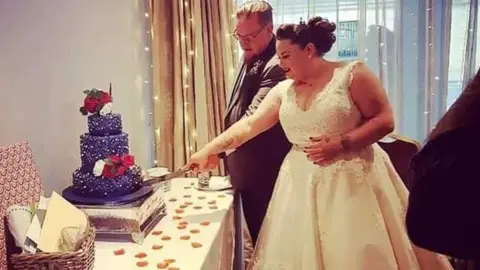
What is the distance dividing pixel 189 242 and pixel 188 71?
1352mm

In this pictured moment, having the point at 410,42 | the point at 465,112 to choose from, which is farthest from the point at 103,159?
the point at 410,42

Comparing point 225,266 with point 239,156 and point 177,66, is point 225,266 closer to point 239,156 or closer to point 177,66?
point 239,156

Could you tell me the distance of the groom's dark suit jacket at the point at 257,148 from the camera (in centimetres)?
189

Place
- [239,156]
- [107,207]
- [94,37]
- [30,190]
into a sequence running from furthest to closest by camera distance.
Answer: [94,37] → [239,156] → [30,190] → [107,207]

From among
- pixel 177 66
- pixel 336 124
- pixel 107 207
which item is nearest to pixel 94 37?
pixel 177 66

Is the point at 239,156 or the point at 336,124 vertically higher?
the point at 336,124

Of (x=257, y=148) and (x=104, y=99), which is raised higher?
(x=104, y=99)

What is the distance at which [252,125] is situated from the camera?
5.82ft

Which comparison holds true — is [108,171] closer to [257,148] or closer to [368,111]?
[257,148]

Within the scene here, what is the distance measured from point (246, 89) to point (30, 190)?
833 mm

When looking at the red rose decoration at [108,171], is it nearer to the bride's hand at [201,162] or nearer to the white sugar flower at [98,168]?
the white sugar flower at [98,168]

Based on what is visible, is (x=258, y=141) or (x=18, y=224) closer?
(x=18, y=224)

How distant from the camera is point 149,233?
1530 mm

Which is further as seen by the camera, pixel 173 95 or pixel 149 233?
pixel 173 95
